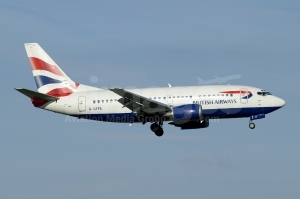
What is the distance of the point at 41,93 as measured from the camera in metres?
66.2

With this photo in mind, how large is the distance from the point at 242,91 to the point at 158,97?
290 inches

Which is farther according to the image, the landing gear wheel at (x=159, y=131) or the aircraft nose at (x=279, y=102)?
the landing gear wheel at (x=159, y=131)

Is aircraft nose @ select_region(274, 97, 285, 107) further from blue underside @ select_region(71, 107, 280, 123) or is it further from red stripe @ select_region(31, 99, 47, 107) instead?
red stripe @ select_region(31, 99, 47, 107)

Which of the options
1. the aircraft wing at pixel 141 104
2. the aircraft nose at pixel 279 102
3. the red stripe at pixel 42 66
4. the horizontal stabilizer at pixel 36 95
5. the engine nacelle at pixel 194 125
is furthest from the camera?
the red stripe at pixel 42 66

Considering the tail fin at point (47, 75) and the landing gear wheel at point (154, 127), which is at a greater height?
the tail fin at point (47, 75)

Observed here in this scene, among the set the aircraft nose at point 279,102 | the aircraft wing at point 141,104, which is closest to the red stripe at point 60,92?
the aircraft wing at point 141,104

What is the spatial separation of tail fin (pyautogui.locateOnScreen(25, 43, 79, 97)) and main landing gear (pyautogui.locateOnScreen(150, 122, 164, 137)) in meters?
8.47

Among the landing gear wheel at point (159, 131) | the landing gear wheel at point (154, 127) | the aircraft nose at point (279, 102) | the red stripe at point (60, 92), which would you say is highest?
the red stripe at point (60, 92)

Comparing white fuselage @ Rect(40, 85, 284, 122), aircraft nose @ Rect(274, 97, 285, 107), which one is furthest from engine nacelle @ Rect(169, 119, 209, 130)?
aircraft nose @ Rect(274, 97, 285, 107)

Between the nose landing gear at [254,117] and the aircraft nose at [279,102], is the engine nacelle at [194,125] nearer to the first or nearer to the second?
the nose landing gear at [254,117]

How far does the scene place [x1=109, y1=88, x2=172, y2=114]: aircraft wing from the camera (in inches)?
2427

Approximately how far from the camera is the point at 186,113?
204 ft

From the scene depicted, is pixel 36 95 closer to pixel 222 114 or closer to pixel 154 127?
pixel 154 127

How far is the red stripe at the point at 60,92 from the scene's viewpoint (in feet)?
223
